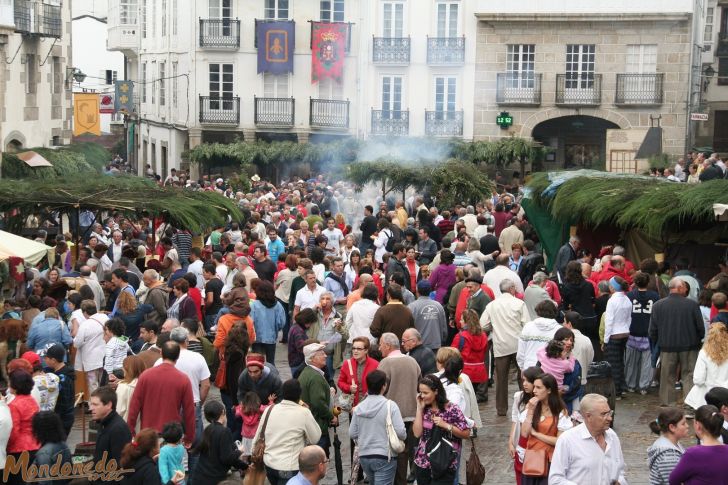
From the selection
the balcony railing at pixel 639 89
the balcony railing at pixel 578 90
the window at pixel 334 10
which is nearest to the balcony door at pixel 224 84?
the window at pixel 334 10

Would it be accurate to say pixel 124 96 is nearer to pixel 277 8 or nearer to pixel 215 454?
pixel 277 8

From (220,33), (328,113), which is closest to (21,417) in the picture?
(328,113)

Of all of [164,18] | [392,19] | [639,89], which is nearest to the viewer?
[639,89]

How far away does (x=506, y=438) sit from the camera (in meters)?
13.7

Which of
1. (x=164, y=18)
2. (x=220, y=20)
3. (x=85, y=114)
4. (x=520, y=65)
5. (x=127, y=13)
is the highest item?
(x=127, y=13)

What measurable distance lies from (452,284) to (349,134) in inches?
1096

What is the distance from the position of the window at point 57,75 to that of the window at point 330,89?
920 cm

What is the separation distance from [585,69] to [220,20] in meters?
12.7

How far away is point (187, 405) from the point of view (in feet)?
35.9

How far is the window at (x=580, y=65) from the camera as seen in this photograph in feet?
134

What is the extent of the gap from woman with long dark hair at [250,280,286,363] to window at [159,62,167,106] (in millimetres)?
36013

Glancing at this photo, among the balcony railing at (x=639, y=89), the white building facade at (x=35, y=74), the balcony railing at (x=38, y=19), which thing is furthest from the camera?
the balcony railing at (x=639, y=89)

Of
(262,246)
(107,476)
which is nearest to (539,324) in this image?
(107,476)

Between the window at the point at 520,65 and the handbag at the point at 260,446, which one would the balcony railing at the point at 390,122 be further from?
the handbag at the point at 260,446
